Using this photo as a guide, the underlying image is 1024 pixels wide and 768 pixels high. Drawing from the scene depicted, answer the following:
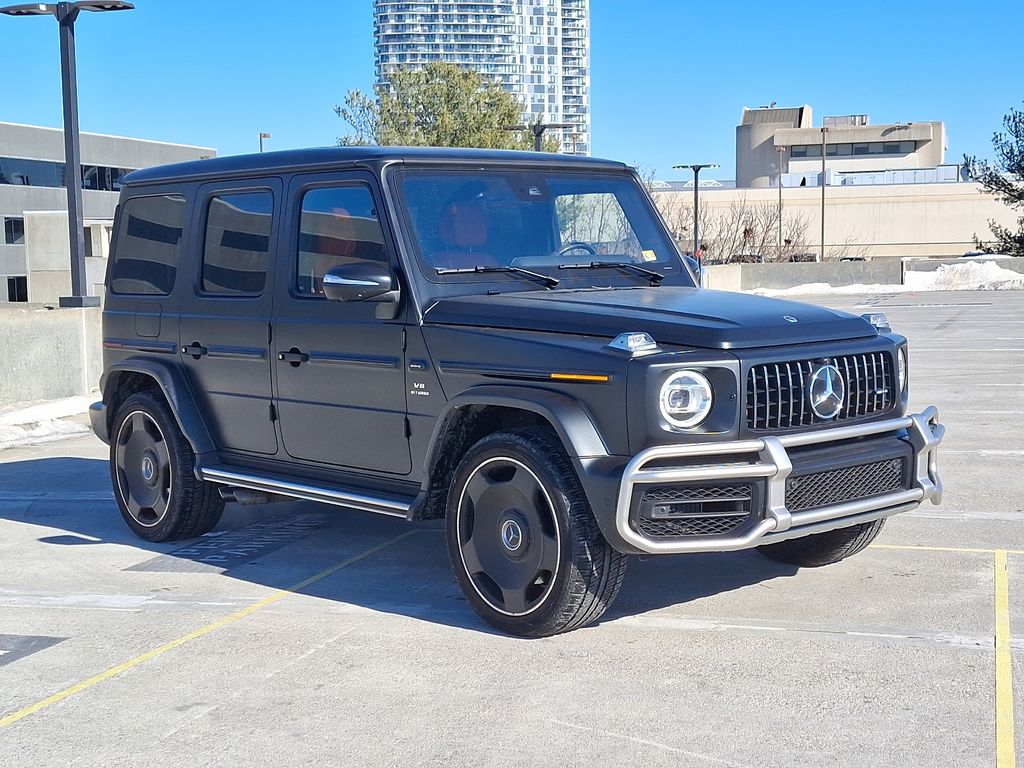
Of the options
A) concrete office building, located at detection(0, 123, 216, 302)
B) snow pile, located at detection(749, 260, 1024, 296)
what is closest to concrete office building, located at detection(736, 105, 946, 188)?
concrete office building, located at detection(0, 123, 216, 302)

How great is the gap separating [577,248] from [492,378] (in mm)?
1190

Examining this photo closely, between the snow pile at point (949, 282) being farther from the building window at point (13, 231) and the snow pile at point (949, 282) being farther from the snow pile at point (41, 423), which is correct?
the building window at point (13, 231)

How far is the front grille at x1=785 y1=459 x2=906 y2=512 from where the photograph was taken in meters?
5.37

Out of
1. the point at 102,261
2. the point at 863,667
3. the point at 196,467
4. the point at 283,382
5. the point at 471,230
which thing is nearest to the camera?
the point at 863,667

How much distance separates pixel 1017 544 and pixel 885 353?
6.36 feet

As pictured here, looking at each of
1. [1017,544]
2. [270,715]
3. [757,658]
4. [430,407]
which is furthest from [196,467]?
[1017,544]

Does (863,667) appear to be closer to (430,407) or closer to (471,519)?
(471,519)

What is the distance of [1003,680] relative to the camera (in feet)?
16.2

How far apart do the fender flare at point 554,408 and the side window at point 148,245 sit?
2.59 metres

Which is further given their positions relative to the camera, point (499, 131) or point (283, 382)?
point (499, 131)

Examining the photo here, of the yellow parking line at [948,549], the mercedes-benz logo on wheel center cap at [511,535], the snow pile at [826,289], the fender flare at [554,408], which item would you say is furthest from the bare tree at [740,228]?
the mercedes-benz logo on wheel center cap at [511,535]

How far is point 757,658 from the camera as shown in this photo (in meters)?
5.27

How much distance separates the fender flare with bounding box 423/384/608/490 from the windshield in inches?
28.4

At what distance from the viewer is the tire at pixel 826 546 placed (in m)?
6.50
